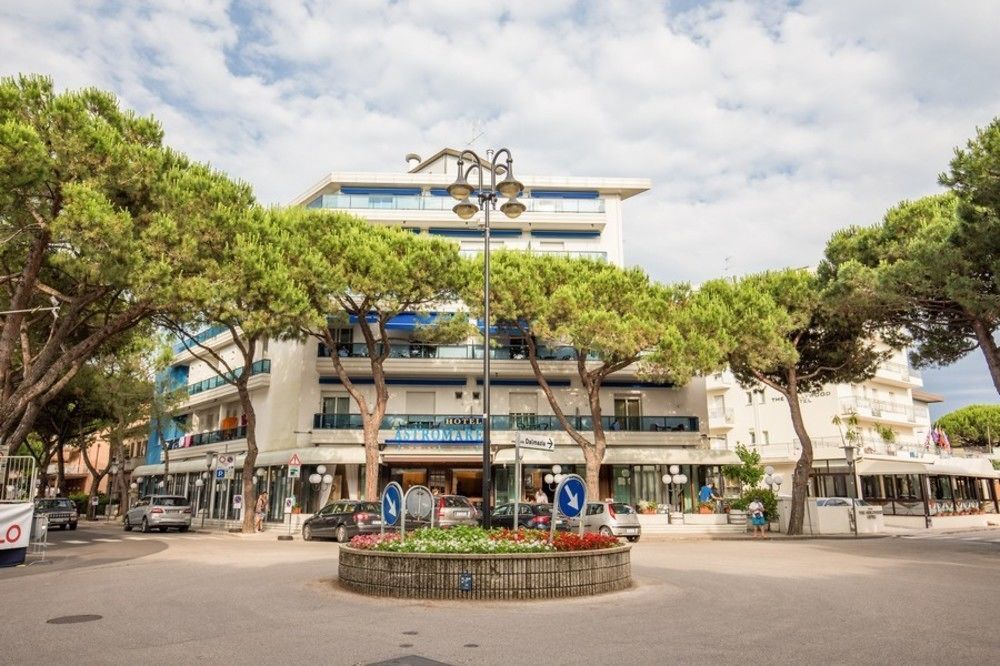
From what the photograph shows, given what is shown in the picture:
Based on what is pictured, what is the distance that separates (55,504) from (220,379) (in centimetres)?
1018

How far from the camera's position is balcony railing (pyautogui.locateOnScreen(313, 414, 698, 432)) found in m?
33.1

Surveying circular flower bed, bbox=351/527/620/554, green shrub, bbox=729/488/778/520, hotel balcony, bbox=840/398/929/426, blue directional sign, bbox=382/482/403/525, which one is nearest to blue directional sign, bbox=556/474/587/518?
circular flower bed, bbox=351/527/620/554

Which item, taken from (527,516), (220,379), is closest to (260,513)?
(527,516)

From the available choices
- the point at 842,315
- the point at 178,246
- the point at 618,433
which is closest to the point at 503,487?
the point at 618,433

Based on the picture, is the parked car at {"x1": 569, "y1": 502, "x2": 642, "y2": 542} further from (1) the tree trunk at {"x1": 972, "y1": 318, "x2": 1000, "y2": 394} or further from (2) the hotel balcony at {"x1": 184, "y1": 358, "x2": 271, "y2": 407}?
(2) the hotel balcony at {"x1": 184, "y1": 358, "x2": 271, "y2": 407}

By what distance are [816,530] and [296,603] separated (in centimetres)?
2436

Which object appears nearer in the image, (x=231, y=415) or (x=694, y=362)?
(x=694, y=362)

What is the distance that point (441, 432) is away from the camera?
32.6 metres

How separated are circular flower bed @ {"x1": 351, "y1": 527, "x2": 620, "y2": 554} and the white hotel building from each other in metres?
18.6

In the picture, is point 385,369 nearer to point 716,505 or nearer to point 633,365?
point 633,365

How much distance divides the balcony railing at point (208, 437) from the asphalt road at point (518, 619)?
23.0 m

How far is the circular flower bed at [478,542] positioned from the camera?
1035 centimetres

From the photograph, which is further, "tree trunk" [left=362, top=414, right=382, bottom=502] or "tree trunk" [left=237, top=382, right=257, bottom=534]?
"tree trunk" [left=237, top=382, right=257, bottom=534]

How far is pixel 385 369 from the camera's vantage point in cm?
3356
